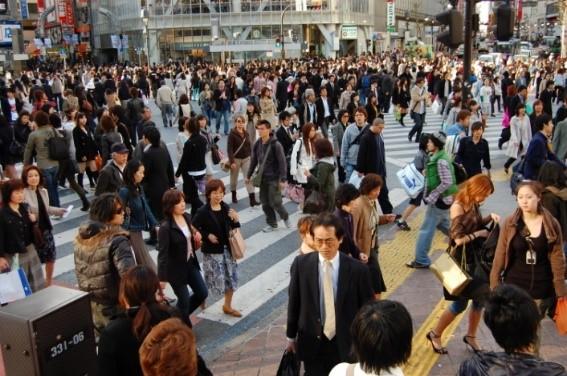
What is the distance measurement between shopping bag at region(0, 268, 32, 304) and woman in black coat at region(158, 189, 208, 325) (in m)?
1.28

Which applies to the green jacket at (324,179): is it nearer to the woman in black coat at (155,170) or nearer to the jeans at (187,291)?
the woman in black coat at (155,170)

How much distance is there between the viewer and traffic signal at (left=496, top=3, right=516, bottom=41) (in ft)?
32.1

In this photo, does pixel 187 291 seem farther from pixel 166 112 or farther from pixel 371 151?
pixel 166 112

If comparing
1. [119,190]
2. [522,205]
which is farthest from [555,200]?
[119,190]

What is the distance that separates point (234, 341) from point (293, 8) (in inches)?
2629

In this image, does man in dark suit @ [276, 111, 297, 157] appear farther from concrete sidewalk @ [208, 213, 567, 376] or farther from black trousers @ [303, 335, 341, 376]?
black trousers @ [303, 335, 341, 376]

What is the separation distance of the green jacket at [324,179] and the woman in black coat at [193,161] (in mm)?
1921

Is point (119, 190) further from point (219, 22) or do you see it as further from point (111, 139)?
point (219, 22)

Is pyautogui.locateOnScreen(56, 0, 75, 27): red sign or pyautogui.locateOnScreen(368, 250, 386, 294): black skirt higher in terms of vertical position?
pyautogui.locateOnScreen(56, 0, 75, 27): red sign

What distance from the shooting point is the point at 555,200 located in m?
6.27

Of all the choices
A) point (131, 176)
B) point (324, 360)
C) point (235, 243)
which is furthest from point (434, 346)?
point (131, 176)

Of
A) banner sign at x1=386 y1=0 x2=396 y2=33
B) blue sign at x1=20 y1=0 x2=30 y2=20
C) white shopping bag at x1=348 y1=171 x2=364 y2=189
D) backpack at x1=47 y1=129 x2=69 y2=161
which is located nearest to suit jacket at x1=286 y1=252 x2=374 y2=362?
white shopping bag at x1=348 y1=171 x2=364 y2=189

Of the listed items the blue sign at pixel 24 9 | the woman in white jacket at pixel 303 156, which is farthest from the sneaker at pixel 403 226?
the blue sign at pixel 24 9

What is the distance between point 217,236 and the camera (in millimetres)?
6324
